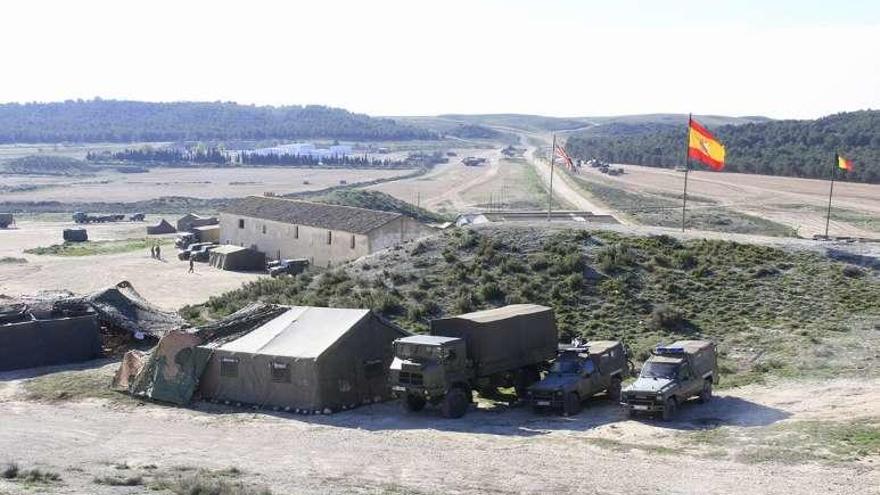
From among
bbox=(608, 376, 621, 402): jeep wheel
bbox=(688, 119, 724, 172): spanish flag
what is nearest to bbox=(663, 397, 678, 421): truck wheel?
bbox=(608, 376, 621, 402): jeep wheel

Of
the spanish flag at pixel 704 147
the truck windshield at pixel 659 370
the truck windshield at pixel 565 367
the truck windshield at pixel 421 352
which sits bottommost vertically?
the truck windshield at pixel 565 367

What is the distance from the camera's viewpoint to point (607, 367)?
29391 mm

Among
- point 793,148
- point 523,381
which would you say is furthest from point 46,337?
point 793,148

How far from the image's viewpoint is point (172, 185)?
178m

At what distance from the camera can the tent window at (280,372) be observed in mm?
29344

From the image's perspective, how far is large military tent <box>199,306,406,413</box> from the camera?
29.0 metres

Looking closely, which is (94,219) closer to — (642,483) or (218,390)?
(218,390)

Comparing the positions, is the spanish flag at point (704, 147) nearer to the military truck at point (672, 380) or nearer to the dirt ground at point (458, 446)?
the dirt ground at point (458, 446)

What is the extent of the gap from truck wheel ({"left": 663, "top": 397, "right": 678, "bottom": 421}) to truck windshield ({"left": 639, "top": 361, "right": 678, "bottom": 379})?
699 millimetres

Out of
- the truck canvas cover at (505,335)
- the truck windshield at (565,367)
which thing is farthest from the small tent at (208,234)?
the truck windshield at (565,367)

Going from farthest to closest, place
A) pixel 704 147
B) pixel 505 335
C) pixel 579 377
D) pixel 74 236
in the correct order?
pixel 74 236
pixel 704 147
pixel 505 335
pixel 579 377

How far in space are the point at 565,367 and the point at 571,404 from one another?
4.23 feet

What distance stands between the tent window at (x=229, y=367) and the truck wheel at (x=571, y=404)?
31.2ft

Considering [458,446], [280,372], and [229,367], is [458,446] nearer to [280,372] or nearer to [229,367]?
[280,372]
